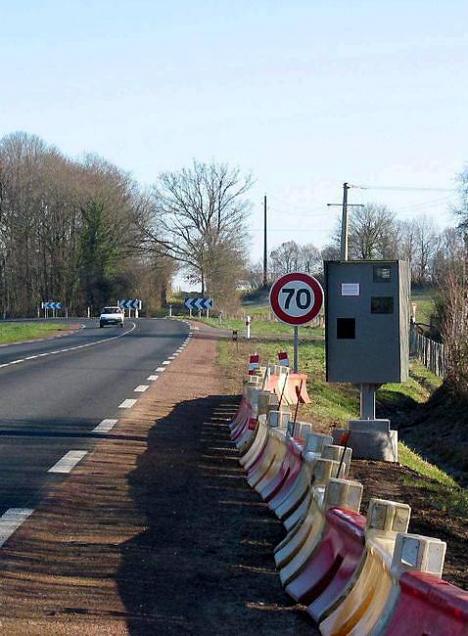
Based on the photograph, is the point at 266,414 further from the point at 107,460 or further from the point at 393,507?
the point at 393,507

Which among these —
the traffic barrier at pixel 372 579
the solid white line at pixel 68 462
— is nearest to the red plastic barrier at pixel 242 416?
the solid white line at pixel 68 462

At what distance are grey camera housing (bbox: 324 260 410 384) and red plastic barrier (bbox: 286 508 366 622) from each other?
17.4ft

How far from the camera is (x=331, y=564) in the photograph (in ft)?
18.0

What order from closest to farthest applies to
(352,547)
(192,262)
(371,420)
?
(352,547), (371,420), (192,262)

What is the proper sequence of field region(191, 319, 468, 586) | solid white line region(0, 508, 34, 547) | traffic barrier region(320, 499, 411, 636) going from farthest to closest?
field region(191, 319, 468, 586) → solid white line region(0, 508, 34, 547) → traffic barrier region(320, 499, 411, 636)

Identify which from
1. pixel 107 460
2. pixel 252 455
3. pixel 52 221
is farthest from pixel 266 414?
pixel 52 221

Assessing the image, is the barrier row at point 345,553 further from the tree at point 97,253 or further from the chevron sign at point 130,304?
the chevron sign at point 130,304

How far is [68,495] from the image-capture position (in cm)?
850

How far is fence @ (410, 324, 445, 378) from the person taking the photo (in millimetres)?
40253

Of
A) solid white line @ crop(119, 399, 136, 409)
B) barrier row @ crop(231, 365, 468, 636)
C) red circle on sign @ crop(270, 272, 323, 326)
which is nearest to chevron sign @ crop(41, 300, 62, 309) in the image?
solid white line @ crop(119, 399, 136, 409)

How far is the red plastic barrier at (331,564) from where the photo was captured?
202 inches

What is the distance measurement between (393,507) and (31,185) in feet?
283

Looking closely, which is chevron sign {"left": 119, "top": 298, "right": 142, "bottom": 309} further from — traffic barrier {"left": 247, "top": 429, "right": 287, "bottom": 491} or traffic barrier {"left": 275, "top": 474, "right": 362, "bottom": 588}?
traffic barrier {"left": 275, "top": 474, "right": 362, "bottom": 588}

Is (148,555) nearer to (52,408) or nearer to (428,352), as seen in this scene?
(52,408)
